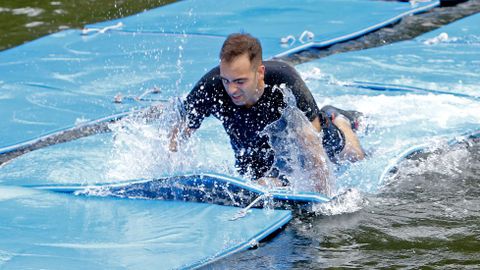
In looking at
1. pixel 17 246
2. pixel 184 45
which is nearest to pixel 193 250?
pixel 17 246

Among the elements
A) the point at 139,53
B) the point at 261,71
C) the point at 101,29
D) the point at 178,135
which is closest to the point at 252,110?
the point at 261,71

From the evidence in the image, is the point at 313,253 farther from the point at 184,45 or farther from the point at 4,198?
the point at 184,45

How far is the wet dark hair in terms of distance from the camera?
450 cm

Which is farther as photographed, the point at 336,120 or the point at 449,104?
the point at 449,104

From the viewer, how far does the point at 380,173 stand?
504 cm

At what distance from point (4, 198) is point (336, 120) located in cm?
197

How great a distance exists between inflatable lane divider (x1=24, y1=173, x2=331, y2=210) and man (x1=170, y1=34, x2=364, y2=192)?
0.13 metres

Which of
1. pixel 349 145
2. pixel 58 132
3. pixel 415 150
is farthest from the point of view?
pixel 58 132

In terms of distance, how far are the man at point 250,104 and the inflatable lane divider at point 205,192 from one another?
128mm

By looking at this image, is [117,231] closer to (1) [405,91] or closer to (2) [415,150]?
(2) [415,150]

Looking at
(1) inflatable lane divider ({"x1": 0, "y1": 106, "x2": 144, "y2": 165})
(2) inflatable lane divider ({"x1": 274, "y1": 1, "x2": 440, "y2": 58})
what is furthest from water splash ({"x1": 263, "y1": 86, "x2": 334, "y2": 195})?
(2) inflatable lane divider ({"x1": 274, "y1": 1, "x2": 440, "y2": 58})

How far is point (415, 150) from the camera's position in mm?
5449

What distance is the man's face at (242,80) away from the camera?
452cm

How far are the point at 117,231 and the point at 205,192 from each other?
57 cm
